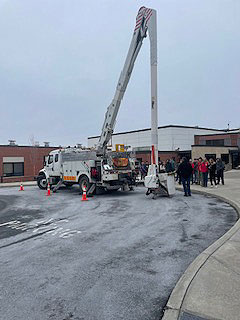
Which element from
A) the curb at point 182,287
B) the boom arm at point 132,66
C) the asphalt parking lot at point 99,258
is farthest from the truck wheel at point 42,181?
the curb at point 182,287

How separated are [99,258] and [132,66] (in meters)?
11.5

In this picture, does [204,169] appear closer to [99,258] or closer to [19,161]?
[99,258]

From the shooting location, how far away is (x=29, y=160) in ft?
110

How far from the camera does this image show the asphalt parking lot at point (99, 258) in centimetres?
355

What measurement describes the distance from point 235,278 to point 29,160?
32138mm

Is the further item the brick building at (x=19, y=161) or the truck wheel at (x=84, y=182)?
the brick building at (x=19, y=161)

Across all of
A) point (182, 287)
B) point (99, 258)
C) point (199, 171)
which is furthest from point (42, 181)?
point (182, 287)

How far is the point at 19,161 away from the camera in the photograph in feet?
107

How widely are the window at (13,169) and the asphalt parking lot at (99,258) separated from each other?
22666mm

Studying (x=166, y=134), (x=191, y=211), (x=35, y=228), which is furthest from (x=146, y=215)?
(x=166, y=134)

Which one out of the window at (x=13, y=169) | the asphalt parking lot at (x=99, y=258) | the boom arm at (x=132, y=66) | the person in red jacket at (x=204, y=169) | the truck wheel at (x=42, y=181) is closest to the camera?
the asphalt parking lot at (x=99, y=258)

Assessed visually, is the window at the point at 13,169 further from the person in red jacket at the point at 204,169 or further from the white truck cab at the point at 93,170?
the person in red jacket at the point at 204,169

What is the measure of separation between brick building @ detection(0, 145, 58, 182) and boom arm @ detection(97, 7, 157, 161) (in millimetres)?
19268

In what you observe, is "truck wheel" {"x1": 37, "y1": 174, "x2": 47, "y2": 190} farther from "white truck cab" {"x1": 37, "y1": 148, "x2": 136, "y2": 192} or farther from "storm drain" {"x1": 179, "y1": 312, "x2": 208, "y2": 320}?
"storm drain" {"x1": 179, "y1": 312, "x2": 208, "y2": 320}
